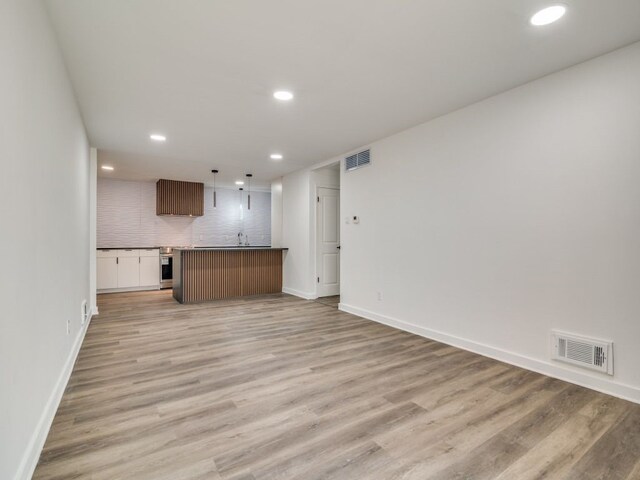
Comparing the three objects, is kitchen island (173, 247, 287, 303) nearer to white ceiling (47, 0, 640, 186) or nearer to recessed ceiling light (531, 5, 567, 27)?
Answer: white ceiling (47, 0, 640, 186)

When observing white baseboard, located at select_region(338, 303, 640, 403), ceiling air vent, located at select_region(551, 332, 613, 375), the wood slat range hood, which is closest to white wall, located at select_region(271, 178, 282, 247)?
the wood slat range hood

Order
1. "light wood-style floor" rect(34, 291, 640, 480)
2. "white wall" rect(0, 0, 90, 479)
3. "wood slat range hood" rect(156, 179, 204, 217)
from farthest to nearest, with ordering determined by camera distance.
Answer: "wood slat range hood" rect(156, 179, 204, 217)
"light wood-style floor" rect(34, 291, 640, 480)
"white wall" rect(0, 0, 90, 479)

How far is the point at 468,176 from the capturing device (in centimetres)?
339

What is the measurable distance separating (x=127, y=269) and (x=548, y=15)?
312 inches

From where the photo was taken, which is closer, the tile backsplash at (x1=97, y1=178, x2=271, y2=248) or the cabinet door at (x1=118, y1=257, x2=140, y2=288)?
the cabinet door at (x1=118, y1=257, x2=140, y2=288)

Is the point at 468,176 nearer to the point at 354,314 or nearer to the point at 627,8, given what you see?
the point at 627,8

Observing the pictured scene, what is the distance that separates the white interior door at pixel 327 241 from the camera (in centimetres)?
625

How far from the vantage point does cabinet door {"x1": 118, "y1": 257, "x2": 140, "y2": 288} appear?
23.0 feet

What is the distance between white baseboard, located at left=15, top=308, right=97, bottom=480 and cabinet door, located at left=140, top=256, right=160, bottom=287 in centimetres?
478

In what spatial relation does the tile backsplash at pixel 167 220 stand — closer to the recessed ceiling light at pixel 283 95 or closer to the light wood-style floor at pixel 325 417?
the light wood-style floor at pixel 325 417

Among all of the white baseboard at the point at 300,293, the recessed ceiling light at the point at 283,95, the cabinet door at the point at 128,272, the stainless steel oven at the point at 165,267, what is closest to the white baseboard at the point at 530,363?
the white baseboard at the point at 300,293

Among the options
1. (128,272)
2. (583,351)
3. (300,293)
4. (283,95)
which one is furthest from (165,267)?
(583,351)

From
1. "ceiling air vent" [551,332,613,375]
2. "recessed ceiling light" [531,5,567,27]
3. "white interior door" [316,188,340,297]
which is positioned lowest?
"ceiling air vent" [551,332,613,375]

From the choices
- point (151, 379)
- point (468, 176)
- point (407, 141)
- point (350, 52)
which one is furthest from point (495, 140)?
point (151, 379)
